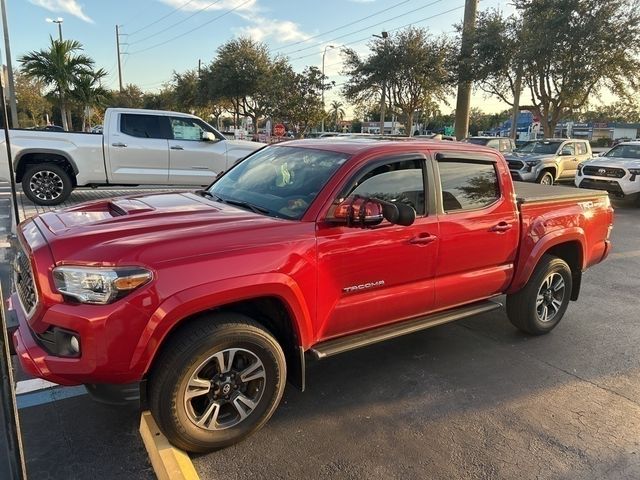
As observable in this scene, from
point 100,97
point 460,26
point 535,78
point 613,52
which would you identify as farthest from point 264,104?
point 613,52

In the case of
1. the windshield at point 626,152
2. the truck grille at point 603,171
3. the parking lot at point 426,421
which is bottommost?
the parking lot at point 426,421

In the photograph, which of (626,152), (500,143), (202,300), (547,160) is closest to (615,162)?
(626,152)

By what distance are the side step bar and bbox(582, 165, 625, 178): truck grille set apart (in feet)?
37.8

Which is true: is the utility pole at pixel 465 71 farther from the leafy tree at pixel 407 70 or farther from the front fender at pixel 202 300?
the front fender at pixel 202 300

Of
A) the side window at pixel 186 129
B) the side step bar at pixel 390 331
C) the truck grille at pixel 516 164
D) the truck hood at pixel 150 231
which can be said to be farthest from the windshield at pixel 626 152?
the truck hood at pixel 150 231

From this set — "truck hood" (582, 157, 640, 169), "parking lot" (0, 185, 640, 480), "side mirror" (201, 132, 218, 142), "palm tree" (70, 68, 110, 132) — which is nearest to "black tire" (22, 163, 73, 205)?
"side mirror" (201, 132, 218, 142)

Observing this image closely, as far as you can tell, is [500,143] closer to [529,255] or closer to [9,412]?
[529,255]

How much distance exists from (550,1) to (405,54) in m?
8.41

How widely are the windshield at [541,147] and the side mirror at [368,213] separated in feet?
50.1

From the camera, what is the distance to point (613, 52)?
62.1ft

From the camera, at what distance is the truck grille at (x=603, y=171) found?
13.6 m

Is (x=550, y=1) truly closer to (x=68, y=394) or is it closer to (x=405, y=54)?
(x=405, y=54)

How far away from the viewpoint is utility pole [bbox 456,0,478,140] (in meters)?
21.1

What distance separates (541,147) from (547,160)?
1403 mm
